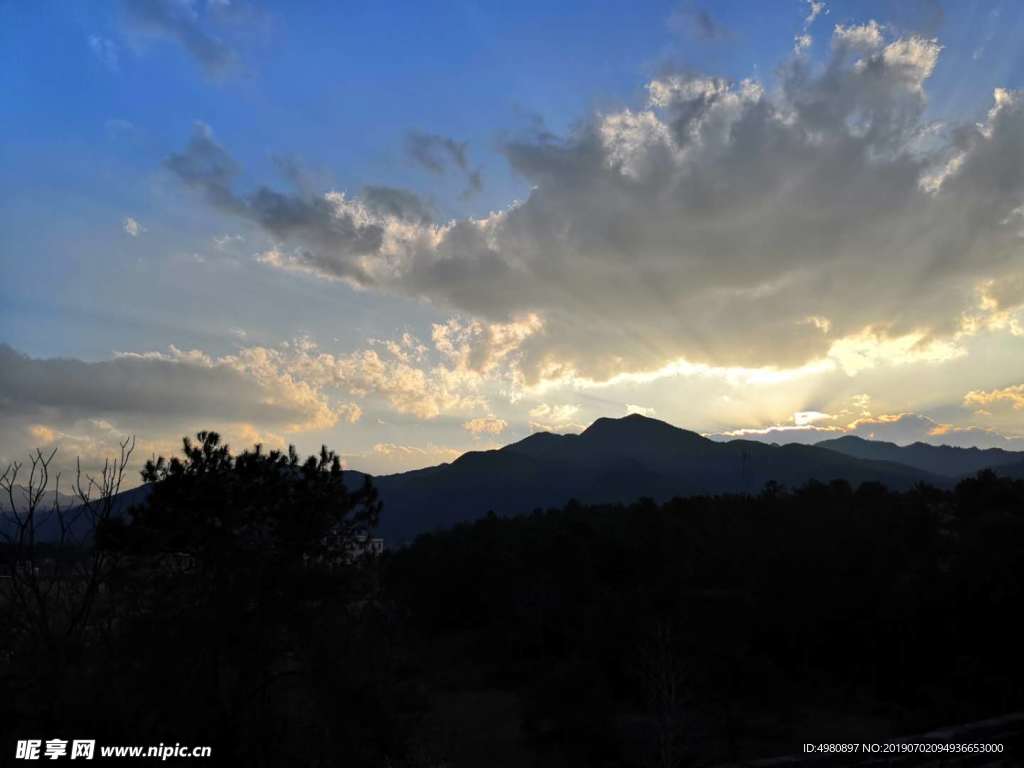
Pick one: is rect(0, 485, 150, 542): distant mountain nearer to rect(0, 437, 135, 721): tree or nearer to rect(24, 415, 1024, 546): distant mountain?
rect(0, 437, 135, 721): tree

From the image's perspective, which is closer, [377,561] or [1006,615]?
[377,561]

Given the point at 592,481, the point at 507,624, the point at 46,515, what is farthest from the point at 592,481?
the point at 46,515

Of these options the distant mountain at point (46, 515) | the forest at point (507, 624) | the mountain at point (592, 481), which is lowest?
the forest at point (507, 624)

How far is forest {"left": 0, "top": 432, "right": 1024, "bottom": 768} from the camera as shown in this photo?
9.95m

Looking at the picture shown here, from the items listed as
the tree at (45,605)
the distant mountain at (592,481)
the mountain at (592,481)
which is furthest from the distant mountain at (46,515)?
the mountain at (592,481)

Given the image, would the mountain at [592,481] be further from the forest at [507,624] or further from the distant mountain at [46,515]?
the distant mountain at [46,515]

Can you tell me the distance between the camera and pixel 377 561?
57.3 feet

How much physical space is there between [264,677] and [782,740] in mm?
20050

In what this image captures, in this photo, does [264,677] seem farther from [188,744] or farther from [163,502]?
[163,502]

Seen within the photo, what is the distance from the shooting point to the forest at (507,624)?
A: 995 centimetres

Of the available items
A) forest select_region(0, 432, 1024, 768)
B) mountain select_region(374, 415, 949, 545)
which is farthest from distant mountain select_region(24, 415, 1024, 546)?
forest select_region(0, 432, 1024, 768)

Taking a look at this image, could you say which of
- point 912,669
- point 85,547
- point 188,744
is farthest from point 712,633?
point 85,547

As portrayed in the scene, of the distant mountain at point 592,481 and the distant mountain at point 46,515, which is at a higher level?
the distant mountain at point 592,481

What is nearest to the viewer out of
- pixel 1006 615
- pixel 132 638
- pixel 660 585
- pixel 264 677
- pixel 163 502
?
pixel 132 638
